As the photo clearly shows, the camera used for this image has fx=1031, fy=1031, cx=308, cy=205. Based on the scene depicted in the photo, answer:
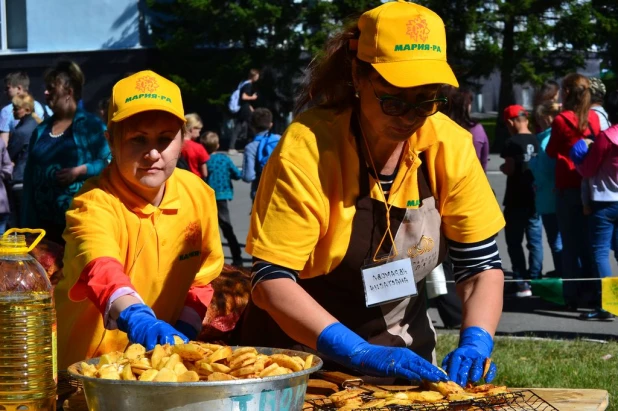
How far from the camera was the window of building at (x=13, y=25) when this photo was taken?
2580cm

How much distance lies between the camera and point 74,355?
311 cm

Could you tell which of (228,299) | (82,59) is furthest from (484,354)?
(82,59)

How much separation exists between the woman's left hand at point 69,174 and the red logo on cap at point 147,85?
332 cm

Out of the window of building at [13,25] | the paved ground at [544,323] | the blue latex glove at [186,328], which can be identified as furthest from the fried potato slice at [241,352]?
the window of building at [13,25]

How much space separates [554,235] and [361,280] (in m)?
6.41

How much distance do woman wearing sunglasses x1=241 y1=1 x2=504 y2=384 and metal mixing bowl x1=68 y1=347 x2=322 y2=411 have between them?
1.71 ft

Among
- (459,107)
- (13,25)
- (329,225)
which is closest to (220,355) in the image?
(329,225)

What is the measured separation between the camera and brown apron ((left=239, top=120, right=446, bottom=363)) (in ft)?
9.62

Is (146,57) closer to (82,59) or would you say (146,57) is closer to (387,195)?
(82,59)

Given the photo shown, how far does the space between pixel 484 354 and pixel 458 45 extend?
2156cm

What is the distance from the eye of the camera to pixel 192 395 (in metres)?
2.04

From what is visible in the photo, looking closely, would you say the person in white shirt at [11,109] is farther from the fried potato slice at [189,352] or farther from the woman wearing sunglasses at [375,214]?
the fried potato slice at [189,352]

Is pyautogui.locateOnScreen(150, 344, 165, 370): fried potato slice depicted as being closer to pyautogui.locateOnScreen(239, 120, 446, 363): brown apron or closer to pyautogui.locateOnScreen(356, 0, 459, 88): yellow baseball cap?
pyautogui.locateOnScreen(239, 120, 446, 363): brown apron

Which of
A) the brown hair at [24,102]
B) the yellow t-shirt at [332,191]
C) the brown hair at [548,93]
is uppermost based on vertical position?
the yellow t-shirt at [332,191]
